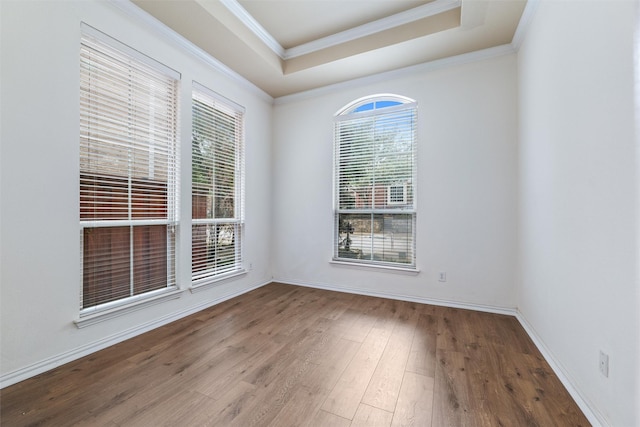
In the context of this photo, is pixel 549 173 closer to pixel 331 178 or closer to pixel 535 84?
pixel 535 84

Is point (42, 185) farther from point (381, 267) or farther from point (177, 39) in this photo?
point (381, 267)

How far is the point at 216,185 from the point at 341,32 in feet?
7.83

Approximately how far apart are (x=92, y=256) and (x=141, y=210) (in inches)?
21.3

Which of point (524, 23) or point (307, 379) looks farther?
point (524, 23)

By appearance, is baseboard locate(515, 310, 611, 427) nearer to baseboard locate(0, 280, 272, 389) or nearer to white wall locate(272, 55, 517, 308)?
white wall locate(272, 55, 517, 308)

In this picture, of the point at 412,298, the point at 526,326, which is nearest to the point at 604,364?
the point at 526,326

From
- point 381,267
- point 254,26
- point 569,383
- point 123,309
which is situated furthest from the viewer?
point 381,267

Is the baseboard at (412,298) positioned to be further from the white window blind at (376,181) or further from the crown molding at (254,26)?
the crown molding at (254,26)

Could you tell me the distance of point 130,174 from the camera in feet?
7.90

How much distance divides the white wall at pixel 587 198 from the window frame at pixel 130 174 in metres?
3.29

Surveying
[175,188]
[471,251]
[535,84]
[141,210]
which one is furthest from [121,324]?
[535,84]

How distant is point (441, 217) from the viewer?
10.5ft

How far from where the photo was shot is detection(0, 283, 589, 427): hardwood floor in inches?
56.9

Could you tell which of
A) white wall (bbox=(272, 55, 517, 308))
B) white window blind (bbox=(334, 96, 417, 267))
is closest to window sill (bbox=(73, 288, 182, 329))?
white wall (bbox=(272, 55, 517, 308))
